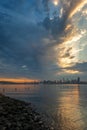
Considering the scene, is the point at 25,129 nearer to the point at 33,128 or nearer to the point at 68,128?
the point at 33,128

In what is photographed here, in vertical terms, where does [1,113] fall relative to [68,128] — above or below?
above

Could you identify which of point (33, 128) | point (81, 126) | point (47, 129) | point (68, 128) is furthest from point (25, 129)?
point (81, 126)

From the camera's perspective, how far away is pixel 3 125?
85.5 ft

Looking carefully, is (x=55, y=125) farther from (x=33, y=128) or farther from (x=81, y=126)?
(x=33, y=128)

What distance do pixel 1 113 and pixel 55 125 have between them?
316 inches

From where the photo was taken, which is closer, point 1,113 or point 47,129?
point 47,129

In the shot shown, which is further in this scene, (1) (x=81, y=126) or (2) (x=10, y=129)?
(1) (x=81, y=126)

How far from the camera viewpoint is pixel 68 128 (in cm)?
3209

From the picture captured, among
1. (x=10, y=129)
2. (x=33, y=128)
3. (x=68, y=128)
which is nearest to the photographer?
(x=10, y=129)

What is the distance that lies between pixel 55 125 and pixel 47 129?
4.94 meters

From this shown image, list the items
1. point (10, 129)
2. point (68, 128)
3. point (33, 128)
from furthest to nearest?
point (68, 128) → point (33, 128) → point (10, 129)

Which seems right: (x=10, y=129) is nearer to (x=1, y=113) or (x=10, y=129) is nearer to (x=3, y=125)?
(x=3, y=125)

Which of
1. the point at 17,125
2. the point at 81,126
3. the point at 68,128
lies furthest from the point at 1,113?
the point at 81,126

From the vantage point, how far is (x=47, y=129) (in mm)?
29094
